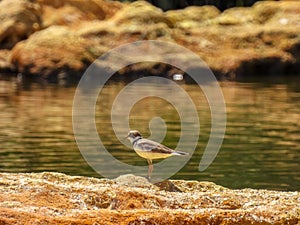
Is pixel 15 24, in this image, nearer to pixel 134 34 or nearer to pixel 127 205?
pixel 134 34

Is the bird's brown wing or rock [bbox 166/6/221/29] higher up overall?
the bird's brown wing

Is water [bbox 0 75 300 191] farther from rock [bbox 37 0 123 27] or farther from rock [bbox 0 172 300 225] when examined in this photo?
rock [bbox 37 0 123 27]

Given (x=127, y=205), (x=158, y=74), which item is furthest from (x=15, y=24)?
(x=127, y=205)

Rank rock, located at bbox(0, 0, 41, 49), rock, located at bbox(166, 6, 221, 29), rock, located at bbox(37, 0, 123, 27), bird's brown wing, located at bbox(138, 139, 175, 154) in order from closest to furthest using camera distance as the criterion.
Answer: bird's brown wing, located at bbox(138, 139, 175, 154) → rock, located at bbox(0, 0, 41, 49) → rock, located at bbox(37, 0, 123, 27) → rock, located at bbox(166, 6, 221, 29)

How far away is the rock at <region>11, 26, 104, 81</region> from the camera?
52.2 meters

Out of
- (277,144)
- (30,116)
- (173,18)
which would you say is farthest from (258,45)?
(277,144)

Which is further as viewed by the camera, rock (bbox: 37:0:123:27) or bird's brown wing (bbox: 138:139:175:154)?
rock (bbox: 37:0:123:27)

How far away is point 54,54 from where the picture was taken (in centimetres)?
5272

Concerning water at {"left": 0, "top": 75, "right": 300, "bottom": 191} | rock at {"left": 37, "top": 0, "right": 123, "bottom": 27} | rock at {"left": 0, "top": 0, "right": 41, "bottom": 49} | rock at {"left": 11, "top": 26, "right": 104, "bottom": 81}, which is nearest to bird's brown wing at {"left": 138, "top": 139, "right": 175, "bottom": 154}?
water at {"left": 0, "top": 75, "right": 300, "bottom": 191}

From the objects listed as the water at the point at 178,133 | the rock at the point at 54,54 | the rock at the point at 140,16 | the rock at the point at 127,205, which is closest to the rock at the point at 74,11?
the rock at the point at 140,16

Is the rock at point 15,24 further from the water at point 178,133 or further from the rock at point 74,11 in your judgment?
the water at point 178,133

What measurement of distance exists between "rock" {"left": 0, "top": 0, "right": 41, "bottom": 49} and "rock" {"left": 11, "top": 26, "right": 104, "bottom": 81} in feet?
7.08

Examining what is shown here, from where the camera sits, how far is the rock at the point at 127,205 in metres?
7.65

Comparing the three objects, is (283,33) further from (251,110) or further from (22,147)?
(22,147)
